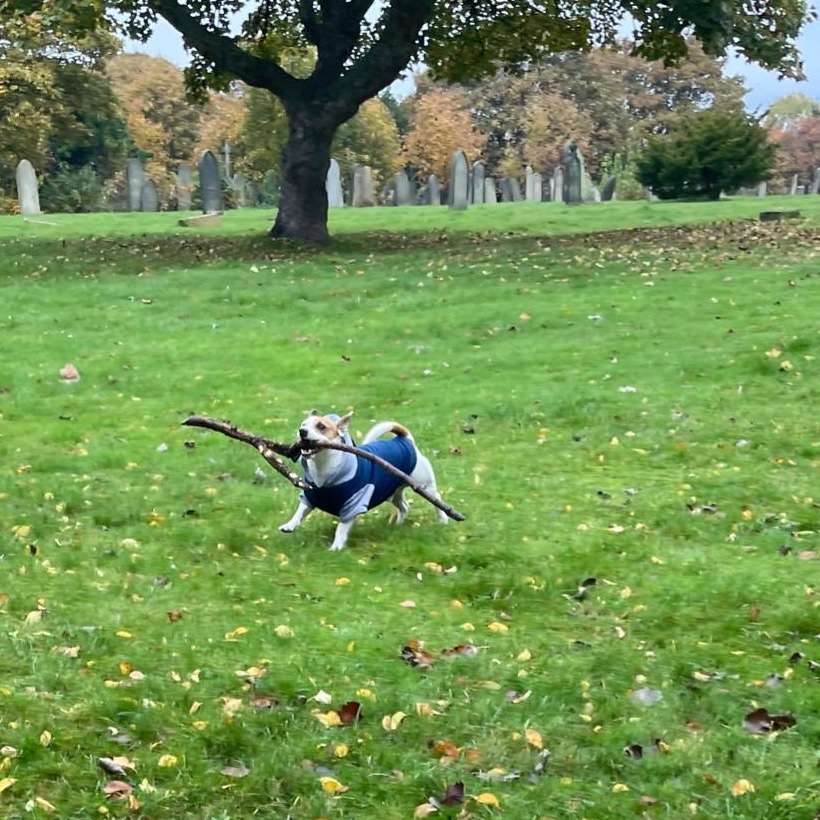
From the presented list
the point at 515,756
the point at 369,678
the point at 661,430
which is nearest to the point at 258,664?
the point at 369,678

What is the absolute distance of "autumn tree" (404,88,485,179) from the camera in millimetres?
71875

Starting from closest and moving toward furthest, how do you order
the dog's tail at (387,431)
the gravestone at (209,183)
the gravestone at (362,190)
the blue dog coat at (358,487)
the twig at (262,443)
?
the twig at (262,443)
the blue dog coat at (358,487)
the dog's tail at (387,431)
the gravestone at (209,183)
the gravestone at (362,190)

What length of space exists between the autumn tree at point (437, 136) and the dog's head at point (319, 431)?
2598 inches

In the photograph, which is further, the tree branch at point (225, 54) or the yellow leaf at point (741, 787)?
the tree branch at point (225, 54)

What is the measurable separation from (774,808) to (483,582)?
2.85 m

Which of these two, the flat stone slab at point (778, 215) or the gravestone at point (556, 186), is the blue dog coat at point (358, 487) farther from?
the gravestone at point (556, 186)

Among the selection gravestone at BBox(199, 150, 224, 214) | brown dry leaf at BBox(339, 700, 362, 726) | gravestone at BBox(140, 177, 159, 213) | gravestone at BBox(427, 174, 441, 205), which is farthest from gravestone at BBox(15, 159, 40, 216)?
brown dry leaf at BBox(339, 700, 362, 726)

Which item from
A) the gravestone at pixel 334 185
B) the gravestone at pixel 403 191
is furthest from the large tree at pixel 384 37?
the gravestone at pixel 403 191

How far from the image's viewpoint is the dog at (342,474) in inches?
298

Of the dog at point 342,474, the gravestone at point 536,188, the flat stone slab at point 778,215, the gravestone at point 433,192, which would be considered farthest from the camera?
the gravestone at point 536,188

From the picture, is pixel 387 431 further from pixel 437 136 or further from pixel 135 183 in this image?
pixel 437 136

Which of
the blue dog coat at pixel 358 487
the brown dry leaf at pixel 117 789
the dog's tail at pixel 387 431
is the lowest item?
the brown dry leaf at pixel 117 789

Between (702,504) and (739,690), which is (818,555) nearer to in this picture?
(702,504)

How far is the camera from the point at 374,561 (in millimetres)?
7594
